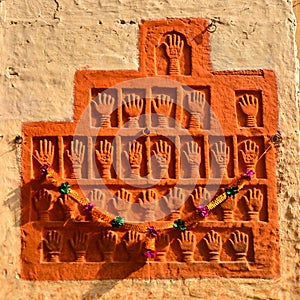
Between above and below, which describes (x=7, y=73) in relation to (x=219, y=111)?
above

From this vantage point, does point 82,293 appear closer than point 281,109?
Yes

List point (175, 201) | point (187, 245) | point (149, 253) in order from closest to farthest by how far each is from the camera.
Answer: point (149, 253) → point (187, 245) → point (175, 201)

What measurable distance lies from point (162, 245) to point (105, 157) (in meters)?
0.84

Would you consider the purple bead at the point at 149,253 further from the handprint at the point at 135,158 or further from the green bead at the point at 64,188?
the green bead at the point at 64,188

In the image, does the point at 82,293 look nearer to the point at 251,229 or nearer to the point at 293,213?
the point at 251,229

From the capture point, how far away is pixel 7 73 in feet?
18.5

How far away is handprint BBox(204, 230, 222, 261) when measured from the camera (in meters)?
5.40

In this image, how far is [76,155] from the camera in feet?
18.1

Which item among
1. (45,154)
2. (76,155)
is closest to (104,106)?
(76,155)

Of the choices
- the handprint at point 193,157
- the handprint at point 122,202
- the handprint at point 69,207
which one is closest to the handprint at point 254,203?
the handprint at point 193,157

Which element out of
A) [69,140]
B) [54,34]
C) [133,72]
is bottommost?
[69,140]

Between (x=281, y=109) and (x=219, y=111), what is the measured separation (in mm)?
517

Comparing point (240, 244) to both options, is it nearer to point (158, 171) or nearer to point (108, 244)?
point (158, 171)

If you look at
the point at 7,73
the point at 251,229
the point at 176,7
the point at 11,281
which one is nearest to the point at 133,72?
the point at 176,7
